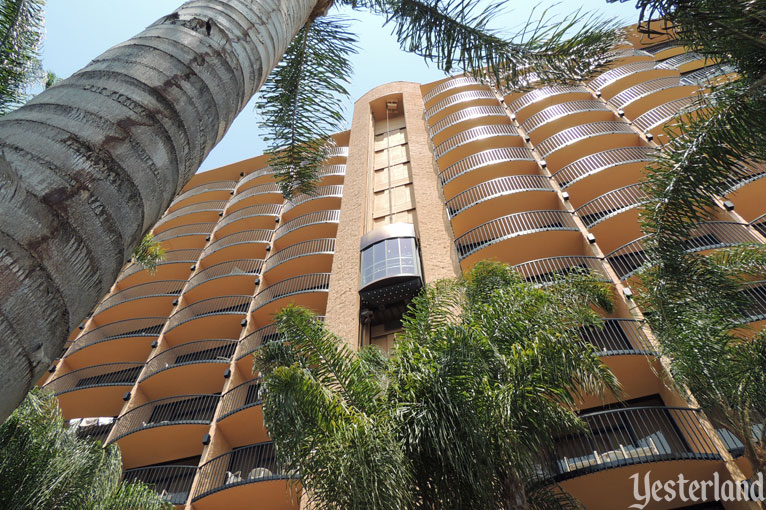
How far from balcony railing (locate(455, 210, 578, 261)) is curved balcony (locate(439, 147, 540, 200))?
3170 mm

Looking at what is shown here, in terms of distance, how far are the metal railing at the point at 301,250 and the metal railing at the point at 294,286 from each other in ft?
4.00

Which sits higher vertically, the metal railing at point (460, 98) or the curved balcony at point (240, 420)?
the metal railing at point (460, 98)

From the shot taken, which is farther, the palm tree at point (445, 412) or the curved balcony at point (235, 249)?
the curved balcony at point (235, 249)

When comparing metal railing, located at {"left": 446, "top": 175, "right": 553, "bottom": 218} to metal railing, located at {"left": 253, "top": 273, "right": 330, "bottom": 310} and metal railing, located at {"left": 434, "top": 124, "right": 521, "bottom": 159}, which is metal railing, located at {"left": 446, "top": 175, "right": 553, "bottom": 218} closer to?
metal railing, located at {"left": 434, "top": 124, "right": 521, "bottom": 159}

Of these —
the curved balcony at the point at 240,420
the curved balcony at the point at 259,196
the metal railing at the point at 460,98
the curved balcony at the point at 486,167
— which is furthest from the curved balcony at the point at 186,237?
the curved balcony at the point at 486,167

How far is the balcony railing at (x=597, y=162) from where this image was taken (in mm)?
19953

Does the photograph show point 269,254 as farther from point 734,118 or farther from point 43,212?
point 43,212

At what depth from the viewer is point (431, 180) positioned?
23.2 metres

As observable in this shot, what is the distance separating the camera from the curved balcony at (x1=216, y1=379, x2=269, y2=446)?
1658cm

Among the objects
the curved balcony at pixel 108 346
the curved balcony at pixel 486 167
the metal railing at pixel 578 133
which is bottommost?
the curved balcony at pixel 108 346

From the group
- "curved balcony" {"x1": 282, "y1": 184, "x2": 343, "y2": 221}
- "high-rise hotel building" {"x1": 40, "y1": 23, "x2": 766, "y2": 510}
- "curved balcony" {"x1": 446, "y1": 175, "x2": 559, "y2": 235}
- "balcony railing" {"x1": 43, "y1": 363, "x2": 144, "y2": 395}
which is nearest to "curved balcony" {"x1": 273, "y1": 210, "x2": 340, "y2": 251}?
"high-rise hotel building" {"x1": 40, "y1": 23, "x2": 766, "y2": 510}

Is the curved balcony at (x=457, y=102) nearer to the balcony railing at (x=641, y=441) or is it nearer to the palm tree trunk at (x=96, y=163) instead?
the balcony railing at (x=641, y=441)

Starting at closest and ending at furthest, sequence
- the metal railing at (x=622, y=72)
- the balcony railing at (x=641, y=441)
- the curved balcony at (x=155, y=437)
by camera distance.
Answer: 1. the balcony railing at (x=641, y=441)
2. the curved balcony at (x=155, y=437)
3. the metal railing at (x=622, y=72)

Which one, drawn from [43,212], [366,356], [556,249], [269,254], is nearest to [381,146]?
[269,254]
